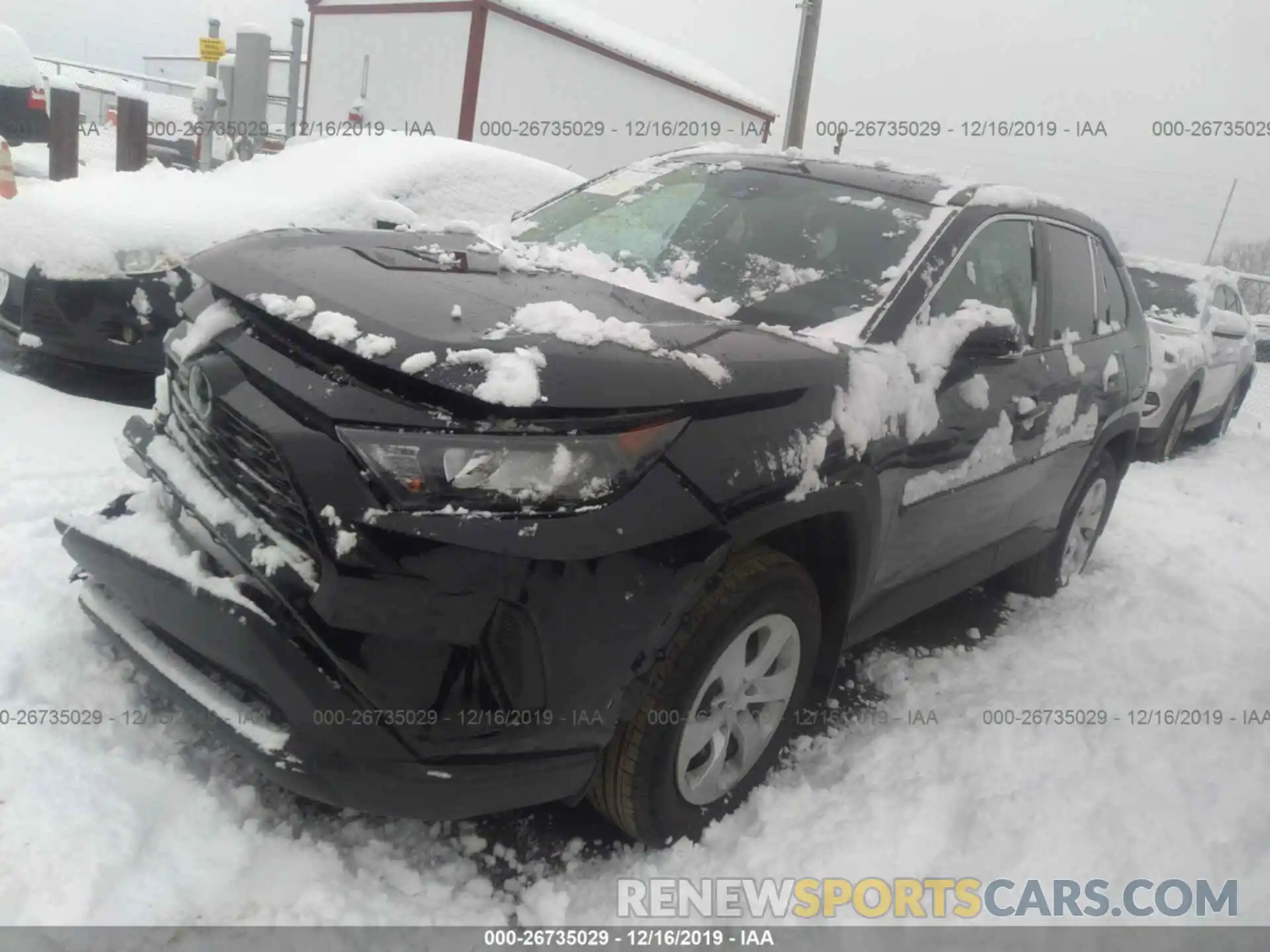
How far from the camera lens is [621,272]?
2.90m

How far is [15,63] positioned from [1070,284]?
1474cm

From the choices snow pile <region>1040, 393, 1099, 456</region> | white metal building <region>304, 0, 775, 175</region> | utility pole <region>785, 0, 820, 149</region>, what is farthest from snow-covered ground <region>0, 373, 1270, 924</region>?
white metal building <region>304, 0, 775, 175</region>

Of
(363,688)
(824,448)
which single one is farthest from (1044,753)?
(363,688)

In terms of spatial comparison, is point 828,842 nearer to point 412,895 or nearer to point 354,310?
point 412,895

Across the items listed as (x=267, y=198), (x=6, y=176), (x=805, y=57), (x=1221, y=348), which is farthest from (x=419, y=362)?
(x=805, y=57)

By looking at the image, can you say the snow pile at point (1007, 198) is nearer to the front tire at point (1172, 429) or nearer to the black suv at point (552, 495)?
the black suv at point (552, 495)

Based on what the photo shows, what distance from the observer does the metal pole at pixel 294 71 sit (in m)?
13.8

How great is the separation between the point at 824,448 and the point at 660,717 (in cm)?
77

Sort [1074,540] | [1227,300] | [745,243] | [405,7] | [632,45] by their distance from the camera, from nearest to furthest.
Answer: [745,243] → [1074,540] → [1227,300] → [405,7] → [632,45]

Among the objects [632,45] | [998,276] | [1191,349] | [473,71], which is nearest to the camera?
[998,276]

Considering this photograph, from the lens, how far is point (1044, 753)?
3.08m

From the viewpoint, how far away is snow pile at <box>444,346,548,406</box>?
1807 mm

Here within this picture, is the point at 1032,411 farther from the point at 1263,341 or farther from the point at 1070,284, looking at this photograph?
the point at 1263,341

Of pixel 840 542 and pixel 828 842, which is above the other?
pixel 840 542
